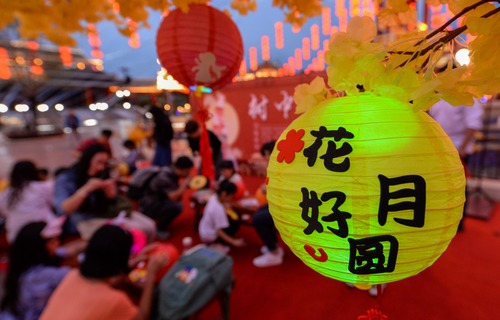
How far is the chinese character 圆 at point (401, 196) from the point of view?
0.64m

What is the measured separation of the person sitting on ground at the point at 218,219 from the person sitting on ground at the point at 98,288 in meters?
1.41

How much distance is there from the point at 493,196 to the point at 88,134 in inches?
639

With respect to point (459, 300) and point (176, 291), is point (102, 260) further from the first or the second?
point (459, 300)

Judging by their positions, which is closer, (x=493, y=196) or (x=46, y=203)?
(x=46, y=203)

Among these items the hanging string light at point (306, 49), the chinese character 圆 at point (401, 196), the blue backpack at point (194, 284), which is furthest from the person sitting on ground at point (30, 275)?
the hanging string light at point (306, 49)

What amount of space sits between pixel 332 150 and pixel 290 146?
0.12 meters

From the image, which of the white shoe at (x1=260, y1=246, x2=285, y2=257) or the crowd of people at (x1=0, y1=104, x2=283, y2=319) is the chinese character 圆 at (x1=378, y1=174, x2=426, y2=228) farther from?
the white shoe at (x1=260, y1=246, x2=285, y2=257)

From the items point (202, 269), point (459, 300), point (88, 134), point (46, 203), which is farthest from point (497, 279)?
point (88, 134)

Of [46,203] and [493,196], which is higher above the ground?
[46,203]

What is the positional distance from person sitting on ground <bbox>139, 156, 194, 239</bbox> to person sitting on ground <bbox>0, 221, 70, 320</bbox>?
1884mm

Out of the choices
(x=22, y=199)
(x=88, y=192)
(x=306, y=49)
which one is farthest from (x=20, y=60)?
(x=88, y=192)

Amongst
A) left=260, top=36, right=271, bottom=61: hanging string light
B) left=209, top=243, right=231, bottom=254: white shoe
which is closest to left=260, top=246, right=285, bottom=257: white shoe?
left=209, top=243, right=231, bottom=254: white shoe

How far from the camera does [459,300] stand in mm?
2203

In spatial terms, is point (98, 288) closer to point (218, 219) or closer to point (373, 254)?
point (373, 254)
